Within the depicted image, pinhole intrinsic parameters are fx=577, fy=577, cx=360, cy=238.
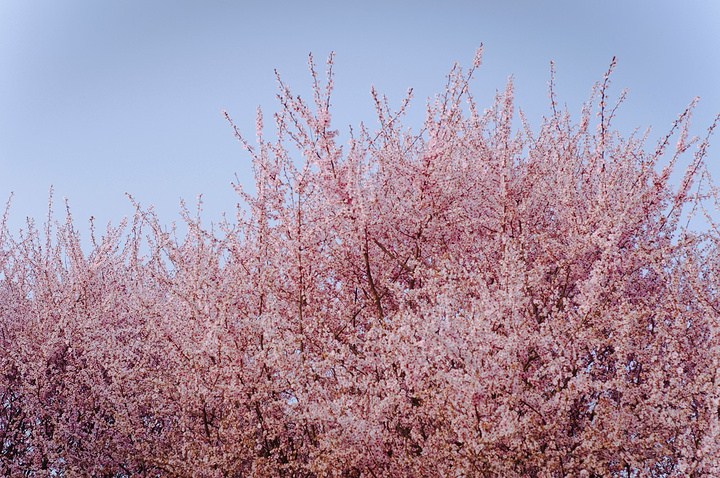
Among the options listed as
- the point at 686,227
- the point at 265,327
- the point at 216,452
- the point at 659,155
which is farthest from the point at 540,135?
the point at 216,452

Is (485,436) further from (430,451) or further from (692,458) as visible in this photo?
(692,458)

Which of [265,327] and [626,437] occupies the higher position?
[265,327]

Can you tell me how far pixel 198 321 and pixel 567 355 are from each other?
3840 millimetres

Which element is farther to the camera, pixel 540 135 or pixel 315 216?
pixel 540 135

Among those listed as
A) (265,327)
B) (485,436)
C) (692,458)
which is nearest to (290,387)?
(265,327)

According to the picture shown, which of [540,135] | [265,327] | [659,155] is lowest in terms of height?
[265,327]

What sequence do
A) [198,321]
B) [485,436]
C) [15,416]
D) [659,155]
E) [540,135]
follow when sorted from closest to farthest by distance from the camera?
[485,436] < [198,321] < [659,155] < [15,416] < [540,135]

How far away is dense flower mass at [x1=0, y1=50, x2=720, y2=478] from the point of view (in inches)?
188

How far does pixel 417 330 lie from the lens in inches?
193

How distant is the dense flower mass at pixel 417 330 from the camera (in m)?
4.79

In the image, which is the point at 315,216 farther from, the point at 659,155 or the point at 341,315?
the point at 659,155

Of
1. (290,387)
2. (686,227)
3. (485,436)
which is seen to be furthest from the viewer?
(686,227)

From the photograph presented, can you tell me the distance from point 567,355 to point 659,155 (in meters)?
3.88

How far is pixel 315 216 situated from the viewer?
7.19 m
